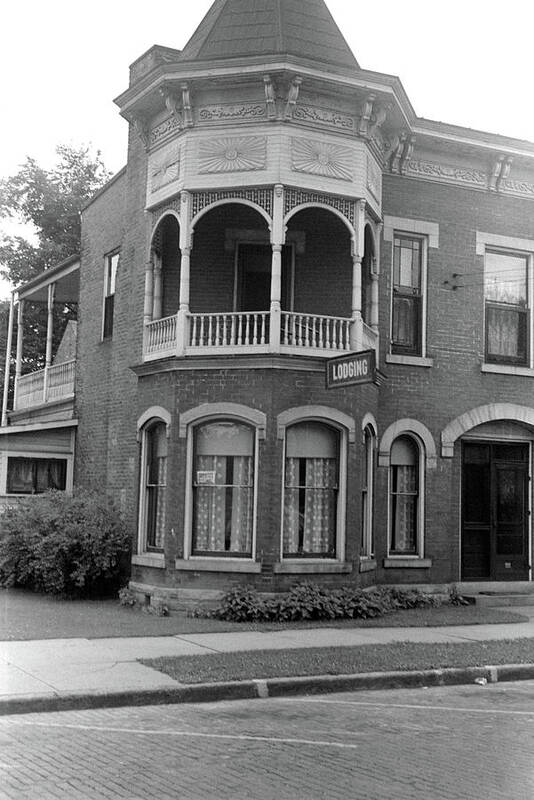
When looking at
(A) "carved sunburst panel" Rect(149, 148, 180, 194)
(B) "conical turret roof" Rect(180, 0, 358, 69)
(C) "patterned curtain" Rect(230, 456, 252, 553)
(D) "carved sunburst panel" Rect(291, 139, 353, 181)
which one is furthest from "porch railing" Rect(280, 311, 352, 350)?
(B) "conical turret roof" Rect(180, 0, 358, 69)

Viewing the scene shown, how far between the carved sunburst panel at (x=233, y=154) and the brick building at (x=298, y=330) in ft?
0.11

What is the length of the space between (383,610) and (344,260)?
246 inches

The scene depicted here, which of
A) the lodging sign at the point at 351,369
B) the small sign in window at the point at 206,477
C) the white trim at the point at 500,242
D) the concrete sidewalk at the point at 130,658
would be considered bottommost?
the concrete sidewalk at the point at 130,658

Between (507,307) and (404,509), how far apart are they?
458 centimetres

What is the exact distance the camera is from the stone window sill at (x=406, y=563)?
17.7 m

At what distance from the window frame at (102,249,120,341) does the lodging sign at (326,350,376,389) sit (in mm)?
6545

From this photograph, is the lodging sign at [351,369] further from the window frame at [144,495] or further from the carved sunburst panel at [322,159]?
the carved sunburst panel at [322,159]

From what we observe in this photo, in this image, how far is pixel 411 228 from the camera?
60.4 feet

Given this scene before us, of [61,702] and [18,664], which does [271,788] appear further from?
[18,664]

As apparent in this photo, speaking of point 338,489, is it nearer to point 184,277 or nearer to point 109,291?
point 184,277

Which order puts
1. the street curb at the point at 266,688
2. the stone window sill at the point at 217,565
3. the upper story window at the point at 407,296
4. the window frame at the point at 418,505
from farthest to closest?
the upper story window at the point at 407,296 → the window frame at the point at 418,505 → the stone window sill at the point at 217,565 → the street curb at the point at 266,688

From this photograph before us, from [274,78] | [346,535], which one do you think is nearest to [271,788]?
[346,535]

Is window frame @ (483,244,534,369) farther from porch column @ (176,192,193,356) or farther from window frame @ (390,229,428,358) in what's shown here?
porch column @ (176,192,193,356)

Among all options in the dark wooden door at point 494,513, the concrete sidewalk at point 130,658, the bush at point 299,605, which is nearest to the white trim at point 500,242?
the dark wooden door at point 494,513
